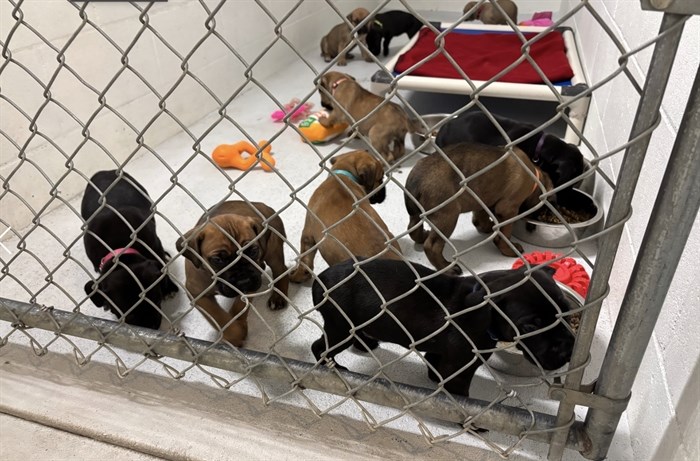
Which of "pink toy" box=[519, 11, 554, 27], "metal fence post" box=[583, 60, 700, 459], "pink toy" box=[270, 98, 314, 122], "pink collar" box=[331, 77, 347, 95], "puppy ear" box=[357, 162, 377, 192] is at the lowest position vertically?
"pink toy" box=[519, 11, 554, 27]

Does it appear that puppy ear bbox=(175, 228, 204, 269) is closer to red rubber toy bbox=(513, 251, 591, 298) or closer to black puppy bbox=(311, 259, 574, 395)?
black puppy bbox=(311, 259, 574, 395)

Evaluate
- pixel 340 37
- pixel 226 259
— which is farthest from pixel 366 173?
pixel 340 37

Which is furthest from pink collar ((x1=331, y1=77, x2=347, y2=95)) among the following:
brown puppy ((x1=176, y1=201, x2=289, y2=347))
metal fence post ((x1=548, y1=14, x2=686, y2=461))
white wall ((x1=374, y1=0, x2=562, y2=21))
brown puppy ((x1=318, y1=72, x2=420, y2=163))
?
white wall ((x1=374, y1=0, x2=562, y2=21))

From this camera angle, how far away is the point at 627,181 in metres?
1.07

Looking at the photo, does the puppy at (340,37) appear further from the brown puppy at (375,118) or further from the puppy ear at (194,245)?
the puppy ear at (194,245)

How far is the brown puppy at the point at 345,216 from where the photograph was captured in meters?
2.34

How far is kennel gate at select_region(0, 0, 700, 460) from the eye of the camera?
38.8 inches

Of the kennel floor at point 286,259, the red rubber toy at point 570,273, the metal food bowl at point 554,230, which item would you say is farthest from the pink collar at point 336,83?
the red rubber toy at point 570,273

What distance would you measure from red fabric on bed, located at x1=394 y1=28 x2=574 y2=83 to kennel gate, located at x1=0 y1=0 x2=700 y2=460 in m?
2.82

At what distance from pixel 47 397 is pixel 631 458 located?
6.95 feet

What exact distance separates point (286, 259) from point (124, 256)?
2.81 ft

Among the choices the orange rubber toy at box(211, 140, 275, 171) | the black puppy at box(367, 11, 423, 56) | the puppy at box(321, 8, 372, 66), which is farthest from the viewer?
the black puppy at box(367, 11, 423, 56)

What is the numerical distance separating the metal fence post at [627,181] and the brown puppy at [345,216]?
32.1 inches

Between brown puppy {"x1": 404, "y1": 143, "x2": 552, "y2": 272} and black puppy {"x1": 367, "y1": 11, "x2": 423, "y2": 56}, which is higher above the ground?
brown puppy {"x1": 404, "y1": 143, "x2": 552, "y2": 272}
